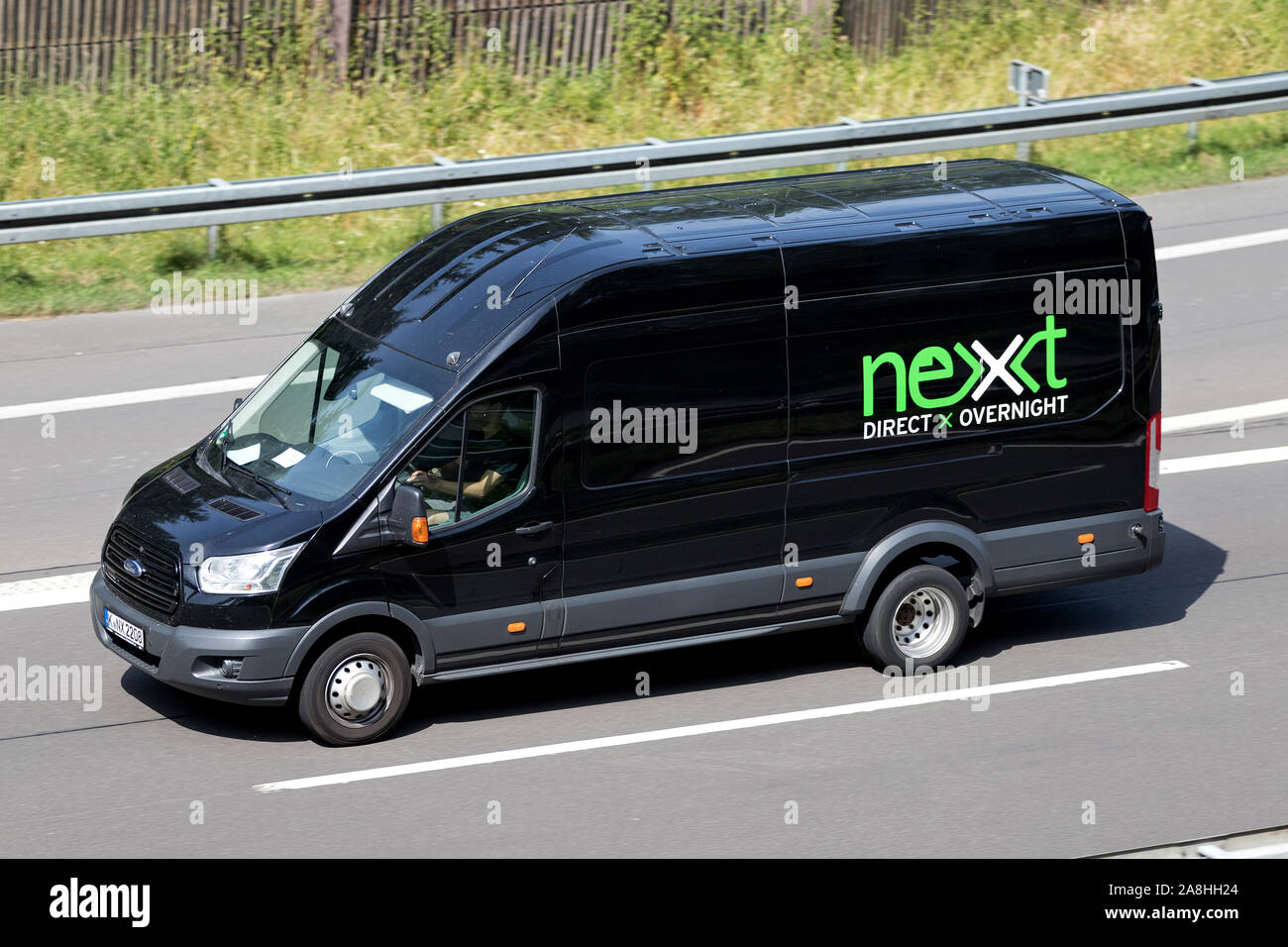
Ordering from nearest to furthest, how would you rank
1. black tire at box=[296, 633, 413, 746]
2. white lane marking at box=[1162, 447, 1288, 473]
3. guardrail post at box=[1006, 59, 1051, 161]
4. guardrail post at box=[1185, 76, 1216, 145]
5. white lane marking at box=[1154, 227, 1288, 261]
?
black tire at box=[296, 633, 413, 746] < white lane marking at box=[1162, 447, 1288, 473] < white lane marking at box=[1154, 227, 1288, 261] < guardrail post at box=[1006, 59, 1051, 161] < guardrail post at box=[1185, 76, 1216, 145]

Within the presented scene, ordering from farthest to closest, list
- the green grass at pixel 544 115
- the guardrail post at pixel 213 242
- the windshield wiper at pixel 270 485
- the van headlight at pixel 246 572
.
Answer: the green grass at pixel 544 115 < the guardrail post at pixel 213 242 < the windshield wiper at pixel 270 485 < the van headlight at pixel 246 572

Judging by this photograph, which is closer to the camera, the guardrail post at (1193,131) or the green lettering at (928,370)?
the green lettering at (928,370)

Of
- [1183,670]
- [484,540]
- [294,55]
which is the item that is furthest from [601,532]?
[294,55]

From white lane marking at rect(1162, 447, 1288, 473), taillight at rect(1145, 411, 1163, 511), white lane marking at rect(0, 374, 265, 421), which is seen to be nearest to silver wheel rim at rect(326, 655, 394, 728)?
taillight at rect(1145, 411, 1163, 511)

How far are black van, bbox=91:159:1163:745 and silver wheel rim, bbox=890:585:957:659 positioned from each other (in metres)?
0.02

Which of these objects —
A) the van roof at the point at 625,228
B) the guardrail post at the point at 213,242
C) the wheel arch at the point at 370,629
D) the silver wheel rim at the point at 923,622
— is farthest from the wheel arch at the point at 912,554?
the guardrail post at the point at 213,242

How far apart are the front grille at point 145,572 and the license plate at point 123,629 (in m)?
0.11

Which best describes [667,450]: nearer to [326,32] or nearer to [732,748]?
[732,748]

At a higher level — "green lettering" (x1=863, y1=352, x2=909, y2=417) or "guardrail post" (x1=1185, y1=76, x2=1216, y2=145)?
"guardrail post" (x1=1185, y1=76, x2=1216, y2=145)

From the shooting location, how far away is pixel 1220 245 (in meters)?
16.8

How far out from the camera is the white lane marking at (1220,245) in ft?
54.4

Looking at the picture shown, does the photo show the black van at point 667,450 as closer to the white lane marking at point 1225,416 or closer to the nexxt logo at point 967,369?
the nexxt logo at point 967,369

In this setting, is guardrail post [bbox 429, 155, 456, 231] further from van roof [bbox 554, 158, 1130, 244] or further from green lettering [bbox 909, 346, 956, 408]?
green lettering [bbox 909, 346, 956, 408]

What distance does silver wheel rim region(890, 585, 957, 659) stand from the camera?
9.76m
